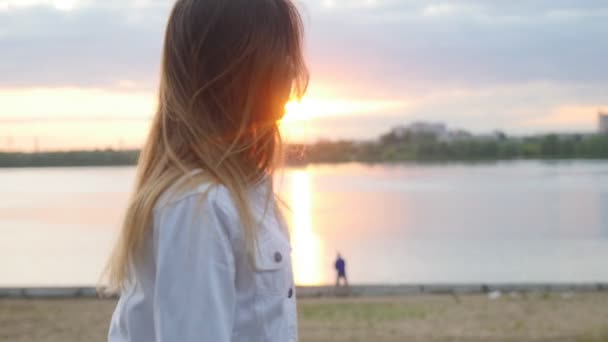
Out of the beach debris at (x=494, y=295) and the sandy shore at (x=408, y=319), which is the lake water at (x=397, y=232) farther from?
the beach debris at (x=494, y=295)

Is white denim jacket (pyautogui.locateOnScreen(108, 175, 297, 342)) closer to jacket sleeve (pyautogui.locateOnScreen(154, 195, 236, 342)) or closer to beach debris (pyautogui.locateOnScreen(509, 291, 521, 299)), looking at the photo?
jacket sleeve (pyautogui.locateOnScreen(154, 195, 236, 342))

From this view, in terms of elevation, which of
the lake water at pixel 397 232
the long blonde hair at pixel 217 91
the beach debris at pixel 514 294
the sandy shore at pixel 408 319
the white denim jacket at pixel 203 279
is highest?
the long blonde hair at pixel 217 91

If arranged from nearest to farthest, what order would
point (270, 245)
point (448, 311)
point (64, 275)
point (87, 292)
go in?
point (270, 245) < point (448, 311) < point (87, 292) < point (64, 275)

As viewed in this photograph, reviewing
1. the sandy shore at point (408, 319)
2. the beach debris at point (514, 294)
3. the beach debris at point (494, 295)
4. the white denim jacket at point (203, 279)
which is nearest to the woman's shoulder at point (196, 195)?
the white denim jacket at point (203, 279)

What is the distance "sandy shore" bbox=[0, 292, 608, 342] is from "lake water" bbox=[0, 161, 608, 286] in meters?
2.00

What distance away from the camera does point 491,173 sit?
236 feet

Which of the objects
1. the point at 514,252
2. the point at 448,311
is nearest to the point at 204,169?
the point at 448,311

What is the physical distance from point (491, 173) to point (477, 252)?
52790mm

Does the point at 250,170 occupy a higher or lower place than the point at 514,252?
higher

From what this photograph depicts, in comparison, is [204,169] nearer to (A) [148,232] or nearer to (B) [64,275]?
(A) [148,232]

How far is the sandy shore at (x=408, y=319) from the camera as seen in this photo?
7.74 metres

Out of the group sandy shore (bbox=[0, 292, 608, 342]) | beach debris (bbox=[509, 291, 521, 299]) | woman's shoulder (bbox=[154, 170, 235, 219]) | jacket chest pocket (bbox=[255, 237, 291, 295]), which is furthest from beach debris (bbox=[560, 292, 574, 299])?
woman's shoulder (bbox=[154, 170, 235, 219])

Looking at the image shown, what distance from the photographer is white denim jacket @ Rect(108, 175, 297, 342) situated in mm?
1080

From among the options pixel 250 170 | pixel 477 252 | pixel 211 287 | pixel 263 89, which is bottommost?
pixel 477 252
